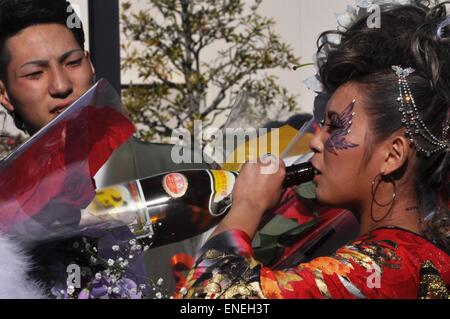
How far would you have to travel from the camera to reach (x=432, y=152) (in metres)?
1.80

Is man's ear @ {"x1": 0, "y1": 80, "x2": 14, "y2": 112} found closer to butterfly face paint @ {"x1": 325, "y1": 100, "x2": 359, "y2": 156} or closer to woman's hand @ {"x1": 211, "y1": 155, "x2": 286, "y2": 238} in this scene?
woman's hand @ {"x1": 211, "y1": 155, "x2": 286, "y2": 238}

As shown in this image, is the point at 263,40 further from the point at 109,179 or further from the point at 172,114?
the point at 109,179

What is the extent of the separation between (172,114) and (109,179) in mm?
2509

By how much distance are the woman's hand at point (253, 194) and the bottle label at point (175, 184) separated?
0.22m

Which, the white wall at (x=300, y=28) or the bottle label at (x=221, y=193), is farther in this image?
the white wall at (x=300, y=28)

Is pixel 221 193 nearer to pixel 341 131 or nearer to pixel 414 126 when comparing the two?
pixel 341 131

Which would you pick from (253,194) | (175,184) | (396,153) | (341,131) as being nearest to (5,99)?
(175,184)

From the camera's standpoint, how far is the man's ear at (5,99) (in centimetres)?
247

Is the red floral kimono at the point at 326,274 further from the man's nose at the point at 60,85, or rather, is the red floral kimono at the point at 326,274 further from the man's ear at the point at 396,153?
the man's nose at the point at 60,85

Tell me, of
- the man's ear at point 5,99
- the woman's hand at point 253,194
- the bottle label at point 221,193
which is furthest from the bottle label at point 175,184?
the man's ear at point 5,99

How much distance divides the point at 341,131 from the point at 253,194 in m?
0.25

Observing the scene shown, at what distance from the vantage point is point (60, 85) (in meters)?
2.32

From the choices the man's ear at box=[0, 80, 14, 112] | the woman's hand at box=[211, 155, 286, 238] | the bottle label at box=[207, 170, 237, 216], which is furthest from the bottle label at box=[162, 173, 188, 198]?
the man's ear at box=[0, 80, 14, 112]
